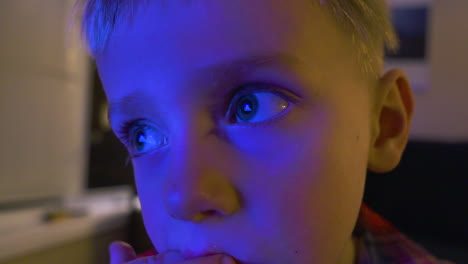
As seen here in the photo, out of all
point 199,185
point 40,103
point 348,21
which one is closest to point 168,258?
point 199,185

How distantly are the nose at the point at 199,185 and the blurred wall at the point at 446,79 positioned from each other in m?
1.03

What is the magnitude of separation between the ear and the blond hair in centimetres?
3

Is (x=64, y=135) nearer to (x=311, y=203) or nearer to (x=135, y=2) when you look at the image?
(x=135, y=2)

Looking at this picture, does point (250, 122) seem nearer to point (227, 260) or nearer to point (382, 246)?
point (227, 260)

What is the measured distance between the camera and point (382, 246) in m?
0.61

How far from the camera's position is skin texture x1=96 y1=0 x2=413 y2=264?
0.33 m

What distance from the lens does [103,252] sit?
1191 mm

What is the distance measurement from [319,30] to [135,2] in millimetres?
195

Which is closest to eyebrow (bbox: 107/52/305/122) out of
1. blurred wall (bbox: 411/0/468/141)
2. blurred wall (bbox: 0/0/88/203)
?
blurred wall (bbox: 0/0/88/203)

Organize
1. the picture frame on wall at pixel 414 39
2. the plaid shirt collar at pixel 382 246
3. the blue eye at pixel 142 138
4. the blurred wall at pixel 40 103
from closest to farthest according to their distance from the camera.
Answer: the blue eye at pixel 142 138 < the plaid shirt collar at pixel 382 246 < the blurred wall at pixel 40 103 < the picture frame on wall at pixel 414 39

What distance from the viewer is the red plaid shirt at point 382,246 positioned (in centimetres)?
58

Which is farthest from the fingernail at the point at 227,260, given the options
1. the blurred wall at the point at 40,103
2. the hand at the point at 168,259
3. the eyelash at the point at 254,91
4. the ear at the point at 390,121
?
the blurred wall at the point at 40,103

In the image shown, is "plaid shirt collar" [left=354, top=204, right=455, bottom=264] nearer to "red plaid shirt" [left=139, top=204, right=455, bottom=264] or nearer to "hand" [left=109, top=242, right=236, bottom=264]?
"red plaid shirt" [left=139, top=204, right=455, bottom=264]

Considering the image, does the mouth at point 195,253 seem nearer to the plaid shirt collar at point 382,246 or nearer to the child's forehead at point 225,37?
the child's forehead at point 225,37
